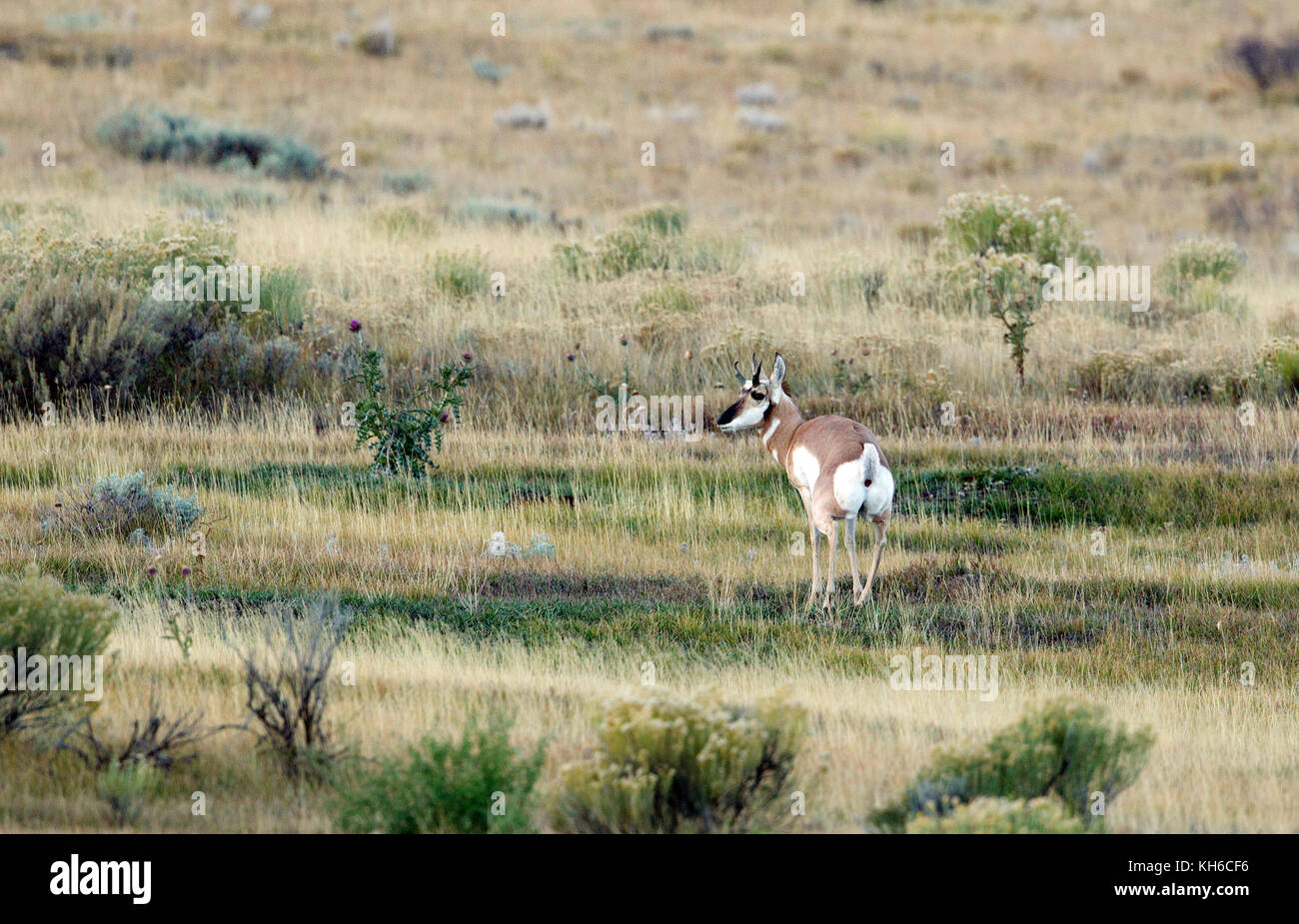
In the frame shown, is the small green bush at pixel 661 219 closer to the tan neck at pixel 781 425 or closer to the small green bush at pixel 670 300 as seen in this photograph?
the small green bush at pixel 670 300

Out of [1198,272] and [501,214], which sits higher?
[501,214]

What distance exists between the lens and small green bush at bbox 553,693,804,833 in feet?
21.9

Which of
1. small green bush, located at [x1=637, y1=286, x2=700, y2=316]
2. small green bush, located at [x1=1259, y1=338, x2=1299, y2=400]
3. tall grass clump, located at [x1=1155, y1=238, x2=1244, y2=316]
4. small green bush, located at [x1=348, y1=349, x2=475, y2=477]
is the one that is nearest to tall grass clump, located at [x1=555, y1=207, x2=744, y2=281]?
small green bush, located at [x1=637, y1=286, x2=700, y2=316]

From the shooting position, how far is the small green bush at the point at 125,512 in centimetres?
1265

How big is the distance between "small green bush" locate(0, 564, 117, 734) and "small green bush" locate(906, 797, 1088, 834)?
4.31m

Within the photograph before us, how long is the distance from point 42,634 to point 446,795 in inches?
103

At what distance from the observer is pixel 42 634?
802 centimetres

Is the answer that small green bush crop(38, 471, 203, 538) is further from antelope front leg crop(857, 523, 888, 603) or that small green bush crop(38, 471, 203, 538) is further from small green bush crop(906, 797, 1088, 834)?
small green bush crop(906, 797, 1088, 834)

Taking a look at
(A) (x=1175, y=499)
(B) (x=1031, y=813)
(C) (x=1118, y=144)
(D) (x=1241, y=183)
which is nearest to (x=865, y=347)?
(A) (x=1175, y=499)

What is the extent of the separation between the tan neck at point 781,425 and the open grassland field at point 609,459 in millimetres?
1086

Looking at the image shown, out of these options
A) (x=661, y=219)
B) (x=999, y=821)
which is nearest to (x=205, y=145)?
(x=661, y=219)

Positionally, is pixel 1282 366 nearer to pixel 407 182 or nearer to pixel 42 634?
pixel 42 634

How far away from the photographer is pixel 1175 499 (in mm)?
14594
